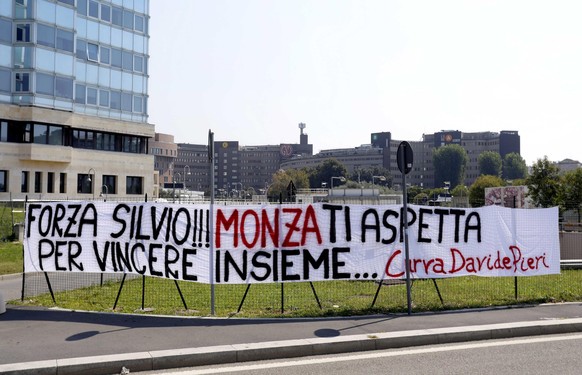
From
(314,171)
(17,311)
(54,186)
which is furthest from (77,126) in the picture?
(314,171)

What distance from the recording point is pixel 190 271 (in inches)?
472

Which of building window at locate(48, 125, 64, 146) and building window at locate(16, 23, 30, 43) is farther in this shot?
building window at locate(48, 125, 64, 146)

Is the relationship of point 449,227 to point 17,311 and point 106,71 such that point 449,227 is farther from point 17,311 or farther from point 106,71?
point 106,71

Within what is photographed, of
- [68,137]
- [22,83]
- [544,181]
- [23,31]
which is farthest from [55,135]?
[544,181]

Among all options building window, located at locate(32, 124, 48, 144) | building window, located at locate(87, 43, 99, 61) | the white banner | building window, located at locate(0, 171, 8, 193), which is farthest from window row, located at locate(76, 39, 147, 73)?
the white banner

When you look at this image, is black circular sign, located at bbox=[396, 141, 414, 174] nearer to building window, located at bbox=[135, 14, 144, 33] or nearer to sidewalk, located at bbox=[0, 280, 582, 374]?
sidewalk, located at bbox=[0, 280, 582, 374]

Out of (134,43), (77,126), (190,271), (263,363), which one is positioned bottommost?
(263,363)

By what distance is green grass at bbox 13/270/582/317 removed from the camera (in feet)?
38.5

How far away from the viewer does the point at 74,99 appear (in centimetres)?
5381

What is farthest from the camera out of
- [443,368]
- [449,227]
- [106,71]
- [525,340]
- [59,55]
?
[106,71]

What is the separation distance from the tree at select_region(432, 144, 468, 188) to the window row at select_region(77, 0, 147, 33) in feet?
476

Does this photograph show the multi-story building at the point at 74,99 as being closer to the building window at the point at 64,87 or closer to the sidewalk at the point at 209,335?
the building window at the point at 64,87

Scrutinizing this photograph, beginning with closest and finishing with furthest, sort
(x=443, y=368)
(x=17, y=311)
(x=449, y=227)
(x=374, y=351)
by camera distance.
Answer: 1. (x=443, y=368)
2. (x=374, y=351)
3. (x=17, y=311)
4. (x=449, y=227)

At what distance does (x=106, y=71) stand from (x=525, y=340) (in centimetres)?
5398
